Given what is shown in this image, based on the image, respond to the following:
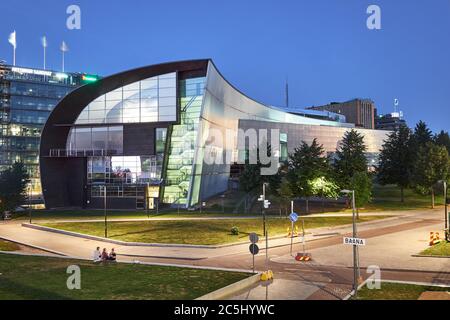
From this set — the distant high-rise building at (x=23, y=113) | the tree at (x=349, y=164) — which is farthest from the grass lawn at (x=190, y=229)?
the distant high-rise building at (x=23, y=113)

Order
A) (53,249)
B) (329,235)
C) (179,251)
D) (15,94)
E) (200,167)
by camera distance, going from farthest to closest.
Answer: (15,94)
(200,167)
(329,235)
(53,249)
(179,251)

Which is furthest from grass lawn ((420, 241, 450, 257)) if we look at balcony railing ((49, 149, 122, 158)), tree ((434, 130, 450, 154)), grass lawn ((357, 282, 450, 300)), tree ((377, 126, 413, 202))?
tree ((434, 130, 450, 154))

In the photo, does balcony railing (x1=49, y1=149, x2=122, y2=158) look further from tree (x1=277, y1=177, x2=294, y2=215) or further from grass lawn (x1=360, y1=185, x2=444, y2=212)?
grass lawn (x1=360, y1=185, x2=444, y2=212)

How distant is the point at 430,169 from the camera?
2458 inches

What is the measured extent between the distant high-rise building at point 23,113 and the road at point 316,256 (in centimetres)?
7456

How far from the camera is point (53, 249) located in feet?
115

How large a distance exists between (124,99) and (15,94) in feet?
188

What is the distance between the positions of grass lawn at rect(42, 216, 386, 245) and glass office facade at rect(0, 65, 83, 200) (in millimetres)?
70456

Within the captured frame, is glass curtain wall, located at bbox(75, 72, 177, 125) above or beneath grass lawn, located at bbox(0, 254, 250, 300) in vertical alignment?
above

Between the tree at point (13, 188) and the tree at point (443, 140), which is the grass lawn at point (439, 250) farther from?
the tree at point (443, 140)

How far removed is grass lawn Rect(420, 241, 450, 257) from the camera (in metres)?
28.3

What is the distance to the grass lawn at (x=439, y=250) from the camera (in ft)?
92.8

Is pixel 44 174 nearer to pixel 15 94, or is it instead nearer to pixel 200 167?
pixel 200 167
